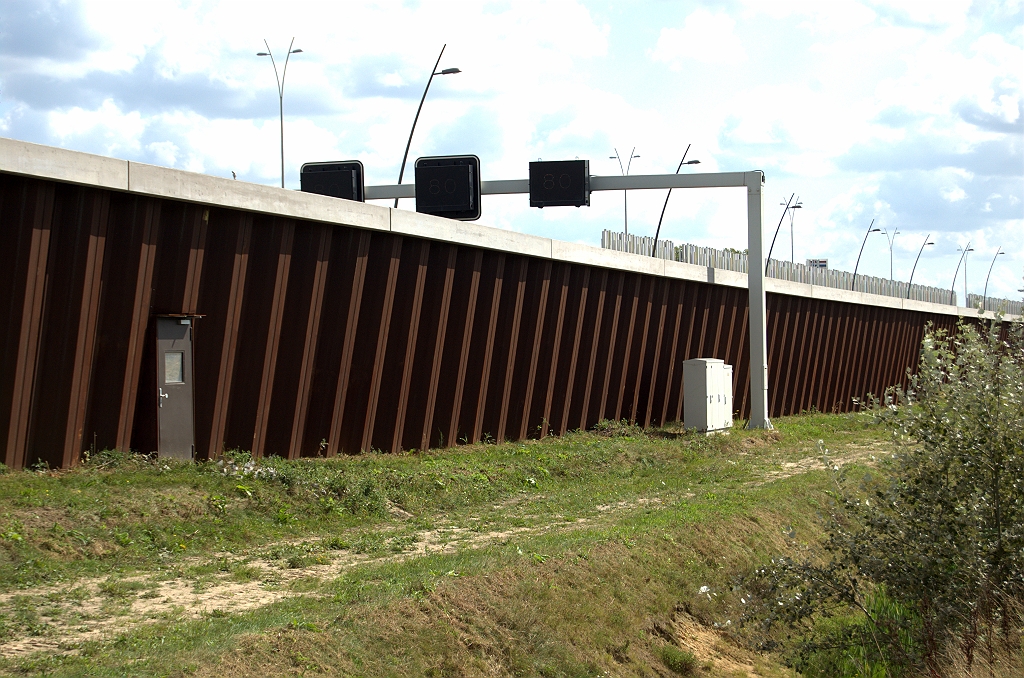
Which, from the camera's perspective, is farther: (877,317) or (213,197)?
(877,317)

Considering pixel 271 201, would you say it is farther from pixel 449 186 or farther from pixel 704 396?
pixel 704 396

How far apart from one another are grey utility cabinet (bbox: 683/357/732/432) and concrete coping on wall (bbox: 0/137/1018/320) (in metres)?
2.65

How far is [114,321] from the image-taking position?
12867mm

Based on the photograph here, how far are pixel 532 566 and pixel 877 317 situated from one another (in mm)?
36344

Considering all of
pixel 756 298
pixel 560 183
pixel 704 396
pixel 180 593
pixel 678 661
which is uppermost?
pixel 560 183

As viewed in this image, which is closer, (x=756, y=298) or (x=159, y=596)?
(x=159, y=596)

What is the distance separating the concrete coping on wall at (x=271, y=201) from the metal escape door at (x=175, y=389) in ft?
5.40

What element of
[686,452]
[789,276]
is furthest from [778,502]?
[789,276]

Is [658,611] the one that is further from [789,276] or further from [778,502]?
[789,276]

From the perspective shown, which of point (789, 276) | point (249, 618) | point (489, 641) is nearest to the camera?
point (249, 618)

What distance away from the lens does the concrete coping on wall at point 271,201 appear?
1173cm

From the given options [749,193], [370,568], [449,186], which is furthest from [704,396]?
[370,568]

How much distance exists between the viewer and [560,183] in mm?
23562

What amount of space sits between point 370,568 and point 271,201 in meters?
6.12
